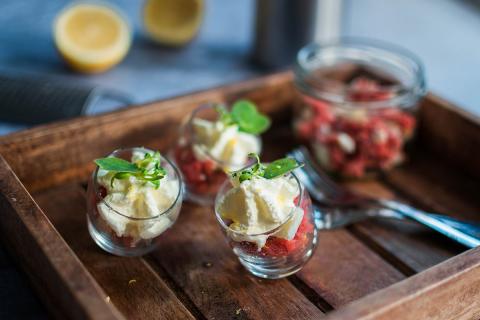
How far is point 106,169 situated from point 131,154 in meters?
0.09

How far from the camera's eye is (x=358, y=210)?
42.9 inches

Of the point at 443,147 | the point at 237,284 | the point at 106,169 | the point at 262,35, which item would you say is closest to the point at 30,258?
the point at 106,169

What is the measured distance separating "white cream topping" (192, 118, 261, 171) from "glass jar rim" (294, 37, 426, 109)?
0.64 ft

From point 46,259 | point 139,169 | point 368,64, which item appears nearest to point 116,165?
point 139,169

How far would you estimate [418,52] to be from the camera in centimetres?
170

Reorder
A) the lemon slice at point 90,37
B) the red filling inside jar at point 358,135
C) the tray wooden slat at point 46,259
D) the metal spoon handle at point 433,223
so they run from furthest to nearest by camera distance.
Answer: the lemon slice at point 90,37 < the red filling inside jar at point 358,135 < the metal spoon handle at point 433,223 < the tray wooden slat at point 46,259

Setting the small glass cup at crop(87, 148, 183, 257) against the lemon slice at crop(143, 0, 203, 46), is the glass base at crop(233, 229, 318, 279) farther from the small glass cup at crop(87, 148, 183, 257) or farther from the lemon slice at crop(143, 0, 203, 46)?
the lemon slice at crop(143, 0, 203, 46)

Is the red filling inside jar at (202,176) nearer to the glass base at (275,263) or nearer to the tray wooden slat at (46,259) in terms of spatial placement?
the glass base at (275,263)

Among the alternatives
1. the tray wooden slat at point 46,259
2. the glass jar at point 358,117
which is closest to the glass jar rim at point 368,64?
the glass jar at point 358,117

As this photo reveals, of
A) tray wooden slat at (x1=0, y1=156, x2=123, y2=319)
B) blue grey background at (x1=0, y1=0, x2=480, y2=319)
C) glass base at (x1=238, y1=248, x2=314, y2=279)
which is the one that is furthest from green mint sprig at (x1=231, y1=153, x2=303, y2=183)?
blue grey background at (x1=0, y1=0, x2=480, y2=319)

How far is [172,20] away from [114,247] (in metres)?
0.83

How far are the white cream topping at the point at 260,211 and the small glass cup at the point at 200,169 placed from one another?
157 millimetres

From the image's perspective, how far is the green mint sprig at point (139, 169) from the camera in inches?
35.8

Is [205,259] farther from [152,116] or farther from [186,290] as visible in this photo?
[152,116]
